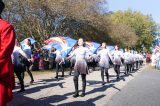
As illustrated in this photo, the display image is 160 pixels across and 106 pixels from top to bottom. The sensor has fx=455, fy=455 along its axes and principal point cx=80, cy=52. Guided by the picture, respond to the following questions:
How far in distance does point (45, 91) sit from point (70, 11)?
24711 millimetres

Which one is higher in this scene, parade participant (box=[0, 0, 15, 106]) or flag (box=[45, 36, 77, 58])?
flag (box=[45, 36, 77, 58])

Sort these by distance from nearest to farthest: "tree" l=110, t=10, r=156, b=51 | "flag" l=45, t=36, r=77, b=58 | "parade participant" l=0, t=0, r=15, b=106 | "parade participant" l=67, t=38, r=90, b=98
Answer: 1. "parade participant" l=0, t=0, r=15, b=106
2. "parade participant" l=67, t=38, r=90, b=98
3. "flag" l=45, t=36, r=77, b=58
4. "tree" l=110, t=10, r=156, b=51

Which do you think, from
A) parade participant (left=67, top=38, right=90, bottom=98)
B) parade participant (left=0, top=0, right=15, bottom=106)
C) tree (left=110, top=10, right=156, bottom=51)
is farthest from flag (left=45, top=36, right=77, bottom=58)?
tree (left=110, top=10, right=156, bottom=51)

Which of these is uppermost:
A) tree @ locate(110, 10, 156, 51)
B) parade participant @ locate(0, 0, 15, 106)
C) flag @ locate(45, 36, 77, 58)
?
tree @ locate(110, 10, 156, 51)

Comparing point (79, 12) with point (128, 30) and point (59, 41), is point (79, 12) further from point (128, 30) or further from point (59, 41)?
point (128, 30)

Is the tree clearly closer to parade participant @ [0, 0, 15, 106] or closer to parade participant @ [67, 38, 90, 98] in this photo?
parade participant @ [67, 38, 90, 98]

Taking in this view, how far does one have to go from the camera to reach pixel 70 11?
38406 mm

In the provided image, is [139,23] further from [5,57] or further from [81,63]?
[5,57]

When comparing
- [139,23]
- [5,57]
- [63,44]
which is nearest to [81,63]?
[5,57]

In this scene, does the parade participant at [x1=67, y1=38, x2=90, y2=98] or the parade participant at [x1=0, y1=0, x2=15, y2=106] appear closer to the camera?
the parade participant at [x1=0, y1=0, x2=15, y2=106]

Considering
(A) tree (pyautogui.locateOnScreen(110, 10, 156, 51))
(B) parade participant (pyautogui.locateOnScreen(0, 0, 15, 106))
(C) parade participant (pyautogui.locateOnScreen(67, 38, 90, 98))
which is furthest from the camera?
(A) tree (pyautogui.locateOnScreen(110, 10, 156, 51))

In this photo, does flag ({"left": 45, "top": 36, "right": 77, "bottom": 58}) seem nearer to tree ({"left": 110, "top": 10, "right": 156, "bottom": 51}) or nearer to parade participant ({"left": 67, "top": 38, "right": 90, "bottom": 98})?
parade participant ({"left": 67, "top": 38, "right": 90, "bottom": 98})

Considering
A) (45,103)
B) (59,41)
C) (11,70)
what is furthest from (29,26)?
(11,70)

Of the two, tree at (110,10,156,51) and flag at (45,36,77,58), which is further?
tree at (110,10,156,51)
